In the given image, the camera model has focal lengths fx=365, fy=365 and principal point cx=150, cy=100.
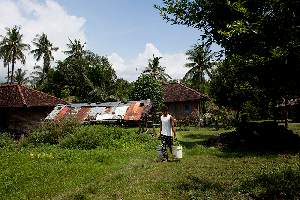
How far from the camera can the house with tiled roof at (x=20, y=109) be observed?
32.4 meters

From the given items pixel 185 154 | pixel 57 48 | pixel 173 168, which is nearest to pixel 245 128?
pixel 185 154

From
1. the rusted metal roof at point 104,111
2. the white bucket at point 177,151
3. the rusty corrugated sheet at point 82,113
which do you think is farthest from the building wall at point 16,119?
the white bucket at point 177,151

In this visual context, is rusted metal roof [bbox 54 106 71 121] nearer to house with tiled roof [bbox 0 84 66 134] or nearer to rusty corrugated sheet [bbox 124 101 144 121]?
house with tiled roof [bbox 0 84 66 134]

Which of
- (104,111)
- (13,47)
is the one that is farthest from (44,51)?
(104,111)

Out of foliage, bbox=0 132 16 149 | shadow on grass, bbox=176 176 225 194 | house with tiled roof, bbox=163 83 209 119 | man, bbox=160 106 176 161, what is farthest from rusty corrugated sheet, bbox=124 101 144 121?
shadow on grass, bbox=176 176 225 194

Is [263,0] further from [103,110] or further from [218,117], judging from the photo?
[218,117]

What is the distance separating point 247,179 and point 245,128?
10.9 meters

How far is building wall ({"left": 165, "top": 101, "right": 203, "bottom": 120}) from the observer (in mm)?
50250

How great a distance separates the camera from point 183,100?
49.5 metres

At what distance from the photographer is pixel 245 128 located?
21.0 metres

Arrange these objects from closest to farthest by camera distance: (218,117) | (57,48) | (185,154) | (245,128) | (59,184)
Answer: (59,184) → (185,154) → (245,128) → (218,117) → (57,48)

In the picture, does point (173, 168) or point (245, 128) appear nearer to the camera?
point (173, 168)

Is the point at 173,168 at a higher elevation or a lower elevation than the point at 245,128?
lower

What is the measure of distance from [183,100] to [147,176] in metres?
38.4
